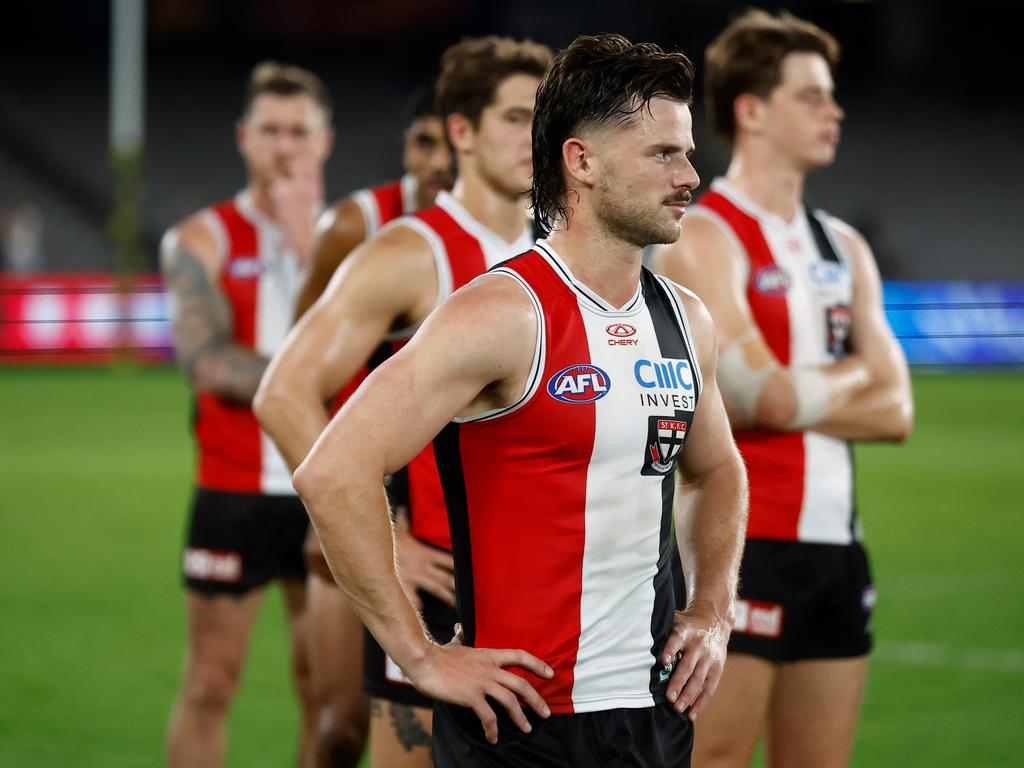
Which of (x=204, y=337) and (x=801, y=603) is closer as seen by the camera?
(x=801, y=603)

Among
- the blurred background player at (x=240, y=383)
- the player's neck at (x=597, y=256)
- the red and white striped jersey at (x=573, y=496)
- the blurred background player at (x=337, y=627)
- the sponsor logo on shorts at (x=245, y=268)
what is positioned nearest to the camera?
the red and white striped jersey at (x=573, y=496)

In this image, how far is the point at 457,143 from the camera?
4055mm

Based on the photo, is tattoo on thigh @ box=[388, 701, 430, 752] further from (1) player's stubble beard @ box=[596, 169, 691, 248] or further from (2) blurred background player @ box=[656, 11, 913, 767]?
(1) player's stubble beard @ box=[596, 169, 691, 248]

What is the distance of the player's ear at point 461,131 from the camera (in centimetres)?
402

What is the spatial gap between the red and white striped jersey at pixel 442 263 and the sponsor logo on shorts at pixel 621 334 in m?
0.97

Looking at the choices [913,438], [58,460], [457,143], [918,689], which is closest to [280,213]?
[457,143]

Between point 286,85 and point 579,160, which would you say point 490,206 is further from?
point 286,85

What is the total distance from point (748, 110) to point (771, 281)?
56cm

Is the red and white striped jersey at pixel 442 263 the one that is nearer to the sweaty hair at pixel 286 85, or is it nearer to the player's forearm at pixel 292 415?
the player's forearm at pixel 292 415

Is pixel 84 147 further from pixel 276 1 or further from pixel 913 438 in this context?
pixel 913 438

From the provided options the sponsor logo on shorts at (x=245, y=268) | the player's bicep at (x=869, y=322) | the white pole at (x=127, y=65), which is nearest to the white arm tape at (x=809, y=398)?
the player's bicep at (x=869, y=322)

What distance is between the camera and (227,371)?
5371mm

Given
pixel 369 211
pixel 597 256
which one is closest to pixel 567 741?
pixel 597 256

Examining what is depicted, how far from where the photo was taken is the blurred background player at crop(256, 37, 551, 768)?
3805 millimetres
